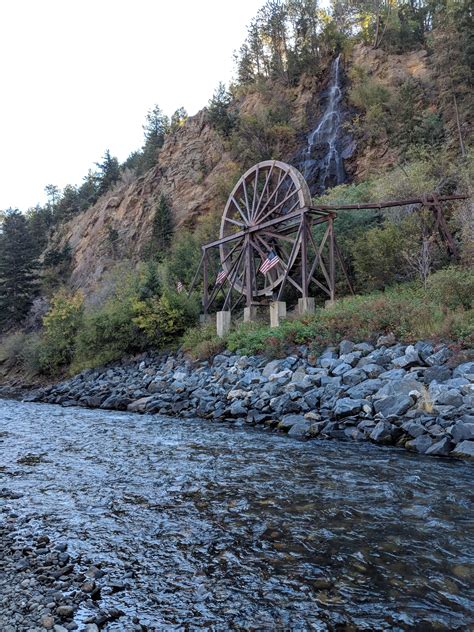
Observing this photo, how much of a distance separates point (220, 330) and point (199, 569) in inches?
540

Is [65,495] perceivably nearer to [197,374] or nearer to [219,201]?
[197,374]

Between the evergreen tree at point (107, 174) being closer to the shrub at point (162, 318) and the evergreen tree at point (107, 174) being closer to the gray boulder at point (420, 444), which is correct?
the shrub at point (162, 318)

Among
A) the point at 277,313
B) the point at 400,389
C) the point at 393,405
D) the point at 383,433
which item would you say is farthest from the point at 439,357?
the point at 277,313

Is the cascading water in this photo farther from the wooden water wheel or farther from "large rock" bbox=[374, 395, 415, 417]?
"large rock" bbox=[374, 395, 415, 417]

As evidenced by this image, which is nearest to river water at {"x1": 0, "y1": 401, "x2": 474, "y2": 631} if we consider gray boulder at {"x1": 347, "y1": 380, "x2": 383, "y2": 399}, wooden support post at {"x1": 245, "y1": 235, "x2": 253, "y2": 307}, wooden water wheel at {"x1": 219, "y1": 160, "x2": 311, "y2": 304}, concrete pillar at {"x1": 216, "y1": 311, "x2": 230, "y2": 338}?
gray boulder at {"x1": 347, "y1": 380, "x2": 383, "y2": 399}

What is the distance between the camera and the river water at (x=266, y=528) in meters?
2.88

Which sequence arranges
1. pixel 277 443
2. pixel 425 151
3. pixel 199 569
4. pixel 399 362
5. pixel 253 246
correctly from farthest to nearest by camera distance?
pixel 425 151, pixel 253 246, pixel 399 362, pixel 277 443, pixel 199 569

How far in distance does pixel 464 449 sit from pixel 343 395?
2707mm

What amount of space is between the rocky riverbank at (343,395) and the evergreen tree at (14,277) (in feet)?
72.9

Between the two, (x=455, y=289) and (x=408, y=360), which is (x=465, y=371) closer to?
(x=408, y=360)

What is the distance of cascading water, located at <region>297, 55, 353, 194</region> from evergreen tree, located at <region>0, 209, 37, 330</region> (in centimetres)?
2103

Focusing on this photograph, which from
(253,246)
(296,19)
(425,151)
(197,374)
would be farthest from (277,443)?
(296,19)

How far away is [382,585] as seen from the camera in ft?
10.3

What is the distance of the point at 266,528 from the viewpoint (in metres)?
4.07
